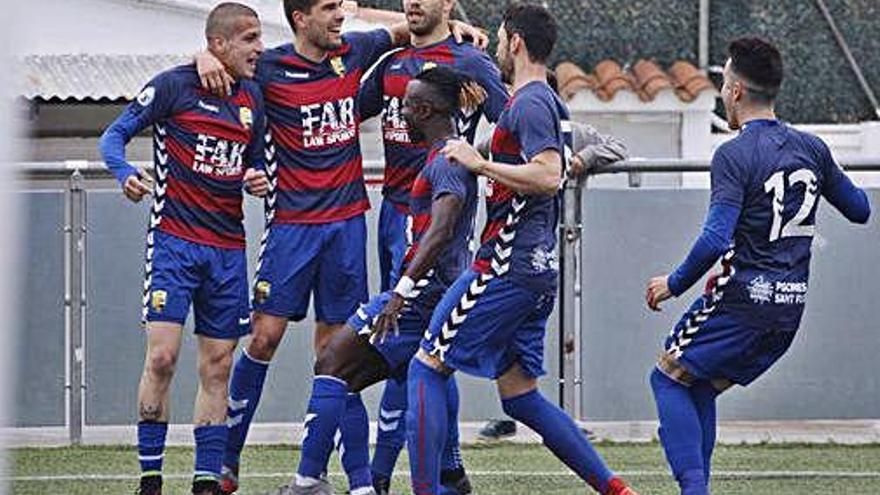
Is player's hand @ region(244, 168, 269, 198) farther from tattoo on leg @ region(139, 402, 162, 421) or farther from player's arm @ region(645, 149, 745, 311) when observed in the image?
player's arm @ region(645, 149, 745, 311)

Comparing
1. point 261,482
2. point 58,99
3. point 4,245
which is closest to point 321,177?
point 261,482

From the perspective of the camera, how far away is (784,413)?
12.4m

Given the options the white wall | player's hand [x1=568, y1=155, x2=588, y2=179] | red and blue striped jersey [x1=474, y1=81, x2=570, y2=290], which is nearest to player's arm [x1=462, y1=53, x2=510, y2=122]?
red and blue striped jersey [x1=474, y1=81, x2=570, y2=290]

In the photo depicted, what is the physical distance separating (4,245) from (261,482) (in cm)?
729

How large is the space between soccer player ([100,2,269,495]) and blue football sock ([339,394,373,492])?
0.54 m

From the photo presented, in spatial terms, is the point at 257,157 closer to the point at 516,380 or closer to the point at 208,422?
the point at 208,422

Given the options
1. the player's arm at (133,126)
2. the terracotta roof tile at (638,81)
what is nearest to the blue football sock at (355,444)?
the player's arm at (133,126)

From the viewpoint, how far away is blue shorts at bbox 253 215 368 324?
8.51m

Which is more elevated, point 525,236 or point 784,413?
point 525,236

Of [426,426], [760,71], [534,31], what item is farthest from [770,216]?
[426,426]

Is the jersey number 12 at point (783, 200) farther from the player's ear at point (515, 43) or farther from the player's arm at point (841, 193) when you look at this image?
the player's ear at point (515, 43)

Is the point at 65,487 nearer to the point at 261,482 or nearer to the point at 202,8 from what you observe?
the point at 261,482

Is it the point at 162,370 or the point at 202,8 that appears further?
the point at 202,8

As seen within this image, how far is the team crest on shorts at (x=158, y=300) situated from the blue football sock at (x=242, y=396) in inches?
26.5
